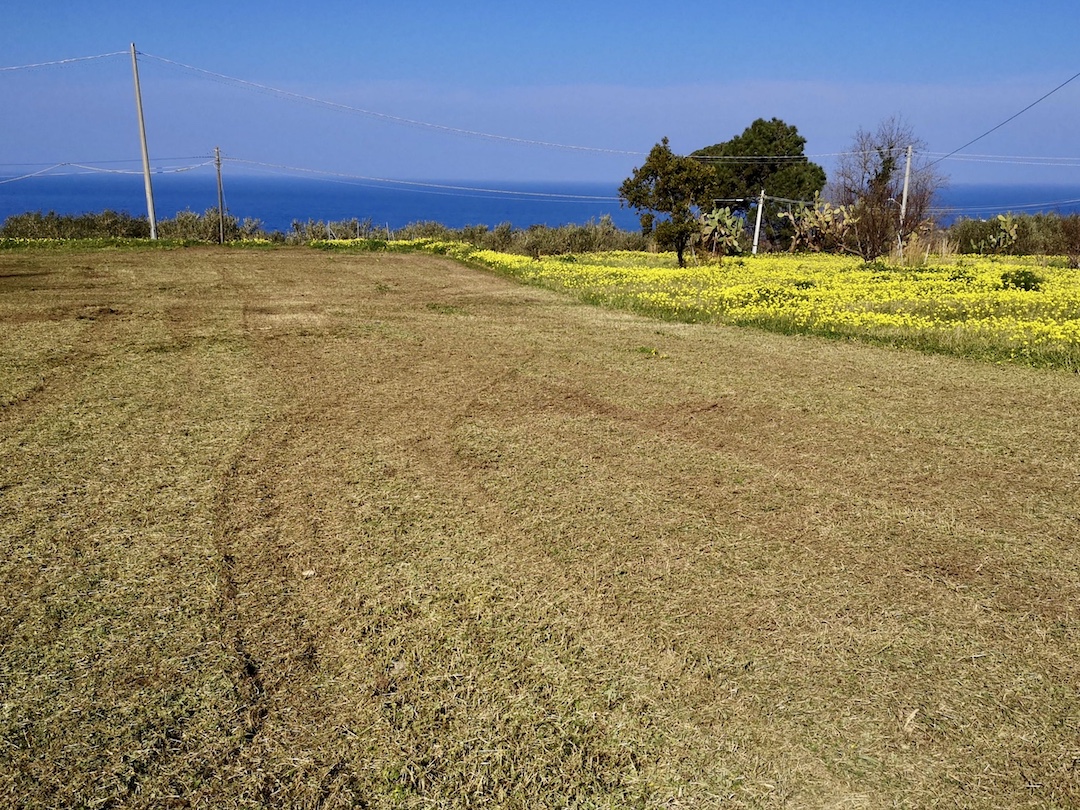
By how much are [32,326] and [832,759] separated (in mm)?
11698

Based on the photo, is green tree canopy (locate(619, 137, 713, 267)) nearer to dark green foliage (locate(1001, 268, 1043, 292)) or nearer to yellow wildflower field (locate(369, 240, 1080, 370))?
yellow wildflower field (locate(369, 240, 1080, 370))

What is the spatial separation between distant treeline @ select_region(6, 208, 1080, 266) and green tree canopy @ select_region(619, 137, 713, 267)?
8.79 meters

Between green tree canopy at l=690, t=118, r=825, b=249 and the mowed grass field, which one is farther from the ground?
green tree canopy at l=690, t=118, r=825, b=249

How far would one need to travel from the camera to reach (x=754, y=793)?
95.3 inches

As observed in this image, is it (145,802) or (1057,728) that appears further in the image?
(1057,728)

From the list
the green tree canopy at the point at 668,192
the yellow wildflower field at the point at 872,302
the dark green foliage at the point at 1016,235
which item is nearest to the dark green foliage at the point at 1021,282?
the yellow wildflower field at the point at 872,302

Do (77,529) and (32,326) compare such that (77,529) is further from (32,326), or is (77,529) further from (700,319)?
(700,319)

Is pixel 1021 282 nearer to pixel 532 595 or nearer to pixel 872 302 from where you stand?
pixel 872 302

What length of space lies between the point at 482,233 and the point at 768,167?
2201 centimetres

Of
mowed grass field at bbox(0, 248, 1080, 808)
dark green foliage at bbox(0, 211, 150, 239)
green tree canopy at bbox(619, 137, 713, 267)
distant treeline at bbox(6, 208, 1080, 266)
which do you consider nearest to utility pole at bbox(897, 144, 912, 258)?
distant treeline at bbox(6, 208, 1080, 266)

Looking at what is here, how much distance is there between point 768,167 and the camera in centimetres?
4859

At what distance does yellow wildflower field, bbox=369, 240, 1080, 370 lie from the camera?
10898 mm

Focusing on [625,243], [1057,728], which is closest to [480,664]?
[1057,728]

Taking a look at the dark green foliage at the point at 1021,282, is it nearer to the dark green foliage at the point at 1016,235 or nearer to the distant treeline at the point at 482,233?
the distant treeline at the point at 482,233
